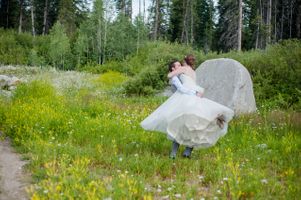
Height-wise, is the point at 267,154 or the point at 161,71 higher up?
the point at 161,71

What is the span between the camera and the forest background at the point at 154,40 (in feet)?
56.4

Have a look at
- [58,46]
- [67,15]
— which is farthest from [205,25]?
[58,46]

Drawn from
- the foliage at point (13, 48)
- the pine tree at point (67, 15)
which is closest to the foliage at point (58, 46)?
the foliage at point (13, 48)

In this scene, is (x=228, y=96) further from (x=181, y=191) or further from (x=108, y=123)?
(x=181, y=191)

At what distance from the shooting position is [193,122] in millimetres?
7379

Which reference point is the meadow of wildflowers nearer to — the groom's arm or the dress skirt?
the dress skirt

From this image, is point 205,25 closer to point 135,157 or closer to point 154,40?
point 154,40

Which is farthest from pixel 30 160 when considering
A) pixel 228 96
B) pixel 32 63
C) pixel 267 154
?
pixel 32 63

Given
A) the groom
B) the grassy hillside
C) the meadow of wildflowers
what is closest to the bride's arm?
the groom

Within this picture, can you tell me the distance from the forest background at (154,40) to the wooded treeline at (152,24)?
113 millimetres

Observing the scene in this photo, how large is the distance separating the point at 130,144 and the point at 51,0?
5924cm

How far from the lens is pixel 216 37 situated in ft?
219

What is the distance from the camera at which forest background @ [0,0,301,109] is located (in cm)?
1719

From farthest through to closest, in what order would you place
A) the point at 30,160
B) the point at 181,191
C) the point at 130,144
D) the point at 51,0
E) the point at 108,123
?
the point at 51,0, the point at 108,123, the point at 130,144, the point at 30,160, the point at 181,191
